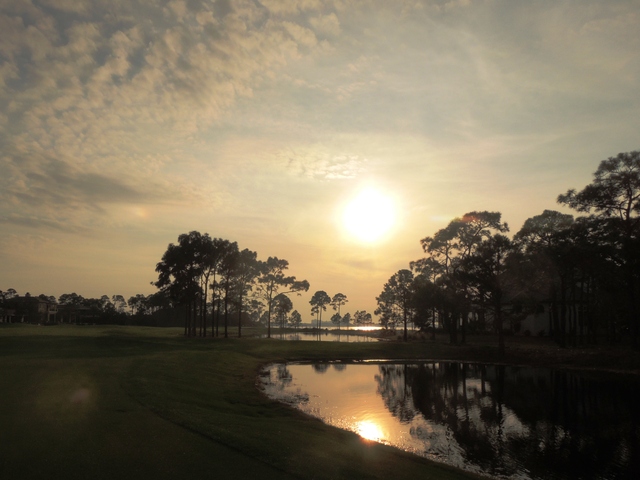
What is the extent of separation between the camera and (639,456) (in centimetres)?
1702

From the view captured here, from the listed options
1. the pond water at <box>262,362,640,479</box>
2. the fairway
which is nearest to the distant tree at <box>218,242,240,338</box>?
the pond water at <box>262,362,640,479</box>

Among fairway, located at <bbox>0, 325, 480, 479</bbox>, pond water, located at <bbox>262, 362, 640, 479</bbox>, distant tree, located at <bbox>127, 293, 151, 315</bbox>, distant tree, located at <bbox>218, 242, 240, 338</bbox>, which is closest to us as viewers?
fairway, located at <bbox>0, 325, 480, 479</bbox>

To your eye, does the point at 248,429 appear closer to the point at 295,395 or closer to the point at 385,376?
the point at 295,395

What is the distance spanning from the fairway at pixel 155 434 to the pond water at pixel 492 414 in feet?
10.3

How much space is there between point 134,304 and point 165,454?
209 meters

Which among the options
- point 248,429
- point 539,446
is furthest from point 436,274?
point 248,429

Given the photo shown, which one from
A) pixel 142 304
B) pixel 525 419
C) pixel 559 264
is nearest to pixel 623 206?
pixel 559 264

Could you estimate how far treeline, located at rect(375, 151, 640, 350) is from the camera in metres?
46.8

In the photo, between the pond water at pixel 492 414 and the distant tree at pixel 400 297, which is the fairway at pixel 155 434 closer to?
the pond water at pixel 492 414

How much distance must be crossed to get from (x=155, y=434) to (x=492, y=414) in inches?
784

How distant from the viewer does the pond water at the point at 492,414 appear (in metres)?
16.3

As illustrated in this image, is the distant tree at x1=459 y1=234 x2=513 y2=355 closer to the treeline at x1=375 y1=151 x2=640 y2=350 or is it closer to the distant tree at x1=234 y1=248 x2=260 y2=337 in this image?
the treeline at x1=375 y1=151 x2=640 y2=350

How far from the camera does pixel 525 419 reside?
76.4 feet

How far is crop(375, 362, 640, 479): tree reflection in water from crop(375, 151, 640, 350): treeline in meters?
16.0
